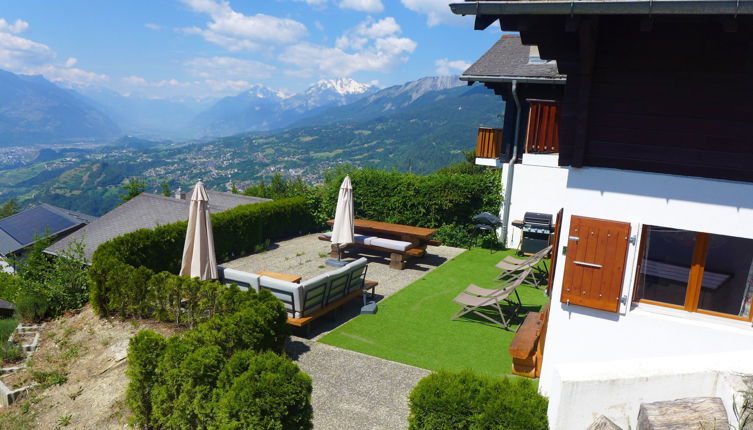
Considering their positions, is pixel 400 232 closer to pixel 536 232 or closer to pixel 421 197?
pixel 421 197

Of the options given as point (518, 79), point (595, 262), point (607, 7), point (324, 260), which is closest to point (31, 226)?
point (324, 260)

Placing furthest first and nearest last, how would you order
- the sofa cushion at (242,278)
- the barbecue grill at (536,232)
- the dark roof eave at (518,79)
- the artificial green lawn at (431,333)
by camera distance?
1. the barbecue grill at (536,232)
2. the dark roof eave at (518,79)
3. the sofa cushion at (242,278)
4. the artificial green lawn at (431,333)

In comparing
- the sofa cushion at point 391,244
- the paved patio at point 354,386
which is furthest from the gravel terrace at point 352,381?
the sofa cushion at point 391,244

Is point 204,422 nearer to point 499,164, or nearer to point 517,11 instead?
point 517,11

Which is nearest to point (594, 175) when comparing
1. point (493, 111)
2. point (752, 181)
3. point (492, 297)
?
point (752, 181)

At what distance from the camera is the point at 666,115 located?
5.38 m

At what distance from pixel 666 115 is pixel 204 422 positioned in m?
6.17

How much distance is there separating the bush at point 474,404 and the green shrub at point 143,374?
3.27m

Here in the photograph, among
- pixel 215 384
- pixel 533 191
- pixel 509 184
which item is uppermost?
pixel 509 184

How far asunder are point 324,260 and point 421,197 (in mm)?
4734

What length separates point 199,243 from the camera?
10367mm

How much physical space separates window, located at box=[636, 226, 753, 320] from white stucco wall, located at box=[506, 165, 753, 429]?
0.52 feet

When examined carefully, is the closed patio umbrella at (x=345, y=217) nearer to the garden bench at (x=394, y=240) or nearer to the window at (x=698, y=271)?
the garden bench at (x=394, y=240)

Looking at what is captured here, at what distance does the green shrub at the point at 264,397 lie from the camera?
5039mm
